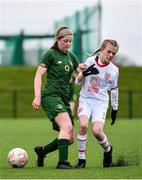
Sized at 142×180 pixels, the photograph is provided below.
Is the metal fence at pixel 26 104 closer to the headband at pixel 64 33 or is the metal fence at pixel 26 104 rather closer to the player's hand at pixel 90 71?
the player's hand at pixel 90 71

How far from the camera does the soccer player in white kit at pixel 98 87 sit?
10.4 meters

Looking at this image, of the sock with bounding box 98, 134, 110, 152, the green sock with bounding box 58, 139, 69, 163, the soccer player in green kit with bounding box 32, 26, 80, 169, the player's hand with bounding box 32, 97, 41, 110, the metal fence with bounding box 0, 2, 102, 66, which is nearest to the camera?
the player's hand with bounding box 32, 97, 41, 110

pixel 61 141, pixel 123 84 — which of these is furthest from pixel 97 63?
pixel 123 84

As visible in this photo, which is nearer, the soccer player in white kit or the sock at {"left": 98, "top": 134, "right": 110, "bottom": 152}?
the soccer player in white kit

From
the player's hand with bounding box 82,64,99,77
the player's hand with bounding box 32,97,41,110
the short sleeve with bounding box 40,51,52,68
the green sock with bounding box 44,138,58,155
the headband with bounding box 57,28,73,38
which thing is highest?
the headband with bounding box 57,28,73,38

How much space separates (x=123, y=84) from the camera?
38.3 meters

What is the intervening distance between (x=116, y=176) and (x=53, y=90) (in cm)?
174

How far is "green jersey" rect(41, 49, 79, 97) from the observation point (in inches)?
405

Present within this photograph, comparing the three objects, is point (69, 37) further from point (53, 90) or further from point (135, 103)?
point (135, 103)

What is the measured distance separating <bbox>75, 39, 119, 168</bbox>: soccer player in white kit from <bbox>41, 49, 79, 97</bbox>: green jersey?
227 millimetres

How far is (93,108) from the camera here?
34.3ft

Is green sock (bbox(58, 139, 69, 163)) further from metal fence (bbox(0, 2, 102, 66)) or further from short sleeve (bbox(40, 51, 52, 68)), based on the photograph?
metal fence (bbox(0, 2, 102, 66))

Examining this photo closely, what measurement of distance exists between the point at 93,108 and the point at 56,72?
73 cm

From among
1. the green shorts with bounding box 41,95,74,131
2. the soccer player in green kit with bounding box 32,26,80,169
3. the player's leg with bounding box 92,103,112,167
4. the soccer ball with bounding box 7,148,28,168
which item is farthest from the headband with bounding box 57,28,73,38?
the soccer ball with bounding box 7,148,28,168
